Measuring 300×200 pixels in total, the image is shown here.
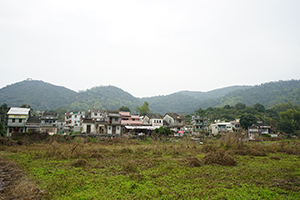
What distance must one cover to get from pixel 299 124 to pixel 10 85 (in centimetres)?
21496

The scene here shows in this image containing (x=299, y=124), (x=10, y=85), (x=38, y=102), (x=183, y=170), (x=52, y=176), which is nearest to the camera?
(x=52, y=176)

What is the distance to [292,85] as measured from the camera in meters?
199

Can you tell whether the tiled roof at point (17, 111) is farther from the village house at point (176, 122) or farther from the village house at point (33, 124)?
the village house at point (176, 122)

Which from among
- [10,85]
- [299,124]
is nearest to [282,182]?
[299,124]

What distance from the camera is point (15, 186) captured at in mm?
8094

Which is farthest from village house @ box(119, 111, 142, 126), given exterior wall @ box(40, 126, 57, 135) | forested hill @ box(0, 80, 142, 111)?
forested hill @ box(0, 80, 142, 111)

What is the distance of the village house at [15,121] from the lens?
37.8 m

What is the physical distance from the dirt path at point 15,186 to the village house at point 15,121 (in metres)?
32.2

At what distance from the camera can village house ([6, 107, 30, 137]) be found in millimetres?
37844

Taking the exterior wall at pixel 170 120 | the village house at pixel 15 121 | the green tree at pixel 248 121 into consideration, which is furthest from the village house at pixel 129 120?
the green tree at pixel 248 121

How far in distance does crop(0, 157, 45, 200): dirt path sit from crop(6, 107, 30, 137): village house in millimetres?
32217

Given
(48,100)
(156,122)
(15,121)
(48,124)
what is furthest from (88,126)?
(48,100)

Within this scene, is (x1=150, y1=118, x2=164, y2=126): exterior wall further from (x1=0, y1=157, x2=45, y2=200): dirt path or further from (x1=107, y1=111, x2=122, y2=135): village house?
(x1=0, y1=157, x2=45, y2=200): dirt path

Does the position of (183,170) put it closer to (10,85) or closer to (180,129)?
(180,129)
